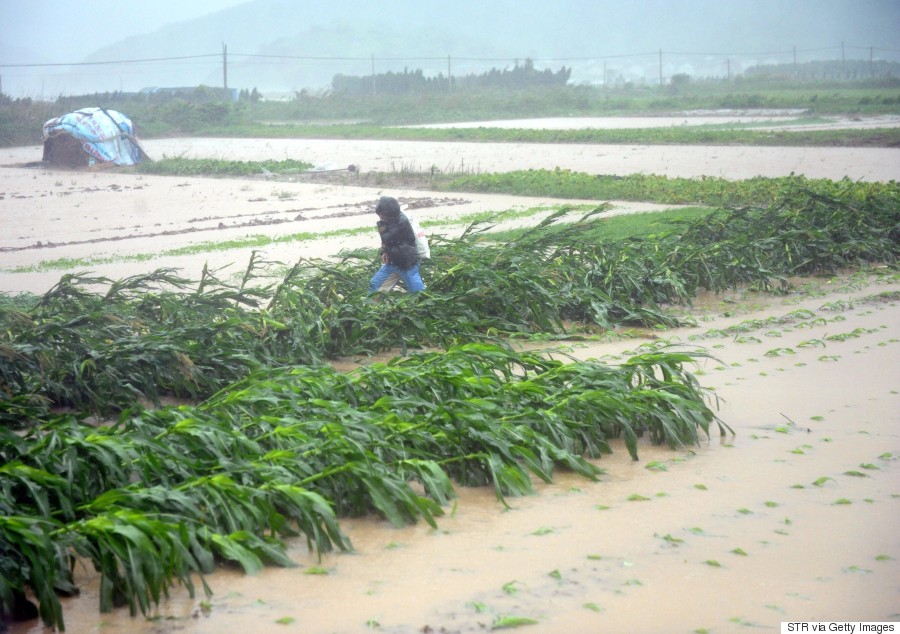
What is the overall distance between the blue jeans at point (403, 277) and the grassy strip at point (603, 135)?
801 inches

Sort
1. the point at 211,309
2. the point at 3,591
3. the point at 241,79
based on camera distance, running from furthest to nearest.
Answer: the point at 241,79 → the point at 211,309 → the point at 3,591

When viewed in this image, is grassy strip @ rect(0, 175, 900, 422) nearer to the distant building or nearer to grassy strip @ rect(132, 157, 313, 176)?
grassy strip @ rect(132, 157, 313, 176)

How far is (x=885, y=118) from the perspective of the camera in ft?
118

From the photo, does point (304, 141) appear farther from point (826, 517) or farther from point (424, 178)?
point (826, 517)

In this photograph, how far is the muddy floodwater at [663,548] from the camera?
3938 mm

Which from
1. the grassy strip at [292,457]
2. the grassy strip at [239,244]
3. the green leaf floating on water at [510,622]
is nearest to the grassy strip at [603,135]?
the grassy strip at [239,244]

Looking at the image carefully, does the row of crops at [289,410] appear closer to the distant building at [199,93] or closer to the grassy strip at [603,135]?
the grassy strip at [603,135]

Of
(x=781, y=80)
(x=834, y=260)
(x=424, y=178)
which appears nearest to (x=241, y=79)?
(x=781, y=80)

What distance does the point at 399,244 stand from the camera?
908cm

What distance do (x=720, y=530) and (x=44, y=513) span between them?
305 cm

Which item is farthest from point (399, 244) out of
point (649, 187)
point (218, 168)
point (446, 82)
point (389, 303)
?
point (446, 82)

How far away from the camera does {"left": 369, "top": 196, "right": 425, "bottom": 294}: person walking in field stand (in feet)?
29.8

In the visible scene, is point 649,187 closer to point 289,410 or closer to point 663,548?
point 289,410

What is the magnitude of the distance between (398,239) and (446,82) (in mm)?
54046
